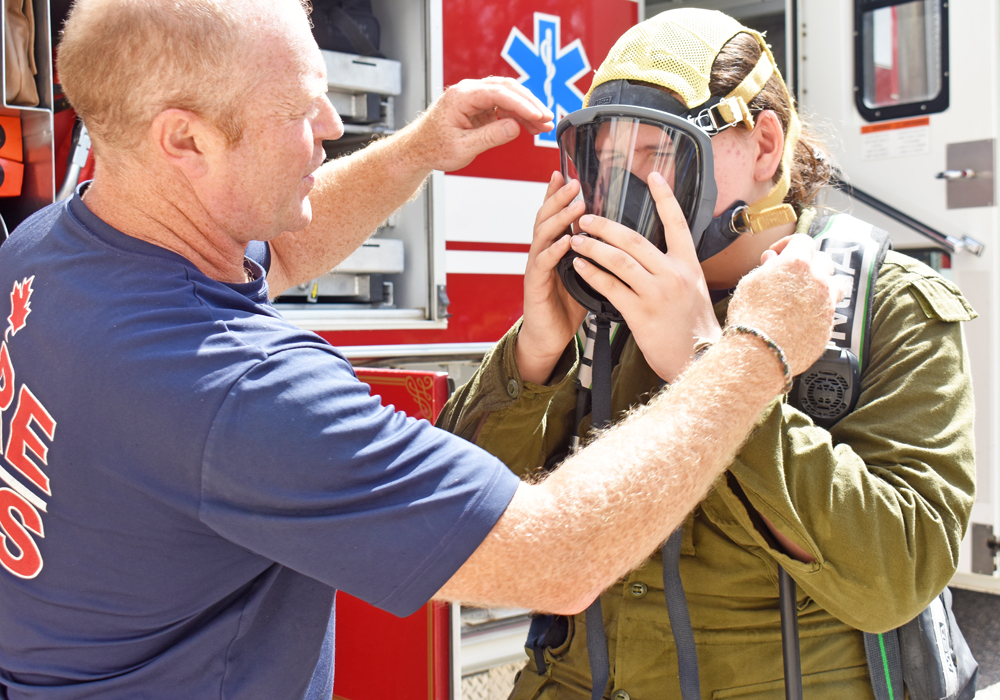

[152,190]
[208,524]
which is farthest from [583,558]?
[152,190]

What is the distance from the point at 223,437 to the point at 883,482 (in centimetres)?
108

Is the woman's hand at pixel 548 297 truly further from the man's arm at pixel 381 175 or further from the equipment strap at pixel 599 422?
the man's arm at pixel 381 175

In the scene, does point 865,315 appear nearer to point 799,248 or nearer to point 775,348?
point 799,248

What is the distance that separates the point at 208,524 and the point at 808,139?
1.64m

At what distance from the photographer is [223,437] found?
1197 millimetres

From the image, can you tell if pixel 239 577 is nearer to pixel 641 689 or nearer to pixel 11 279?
pixel 11 279

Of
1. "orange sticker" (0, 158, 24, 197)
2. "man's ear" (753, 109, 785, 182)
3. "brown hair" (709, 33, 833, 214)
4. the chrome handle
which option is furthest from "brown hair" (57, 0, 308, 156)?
the chrome handle

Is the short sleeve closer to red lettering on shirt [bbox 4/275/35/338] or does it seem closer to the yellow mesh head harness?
red lettering on shirt [bbox 4/275/35/338]

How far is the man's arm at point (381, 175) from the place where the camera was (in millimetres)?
2203

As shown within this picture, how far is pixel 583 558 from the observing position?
133 cm

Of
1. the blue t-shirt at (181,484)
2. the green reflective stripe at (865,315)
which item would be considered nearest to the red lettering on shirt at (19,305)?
the blue t-shirt at (181,484)

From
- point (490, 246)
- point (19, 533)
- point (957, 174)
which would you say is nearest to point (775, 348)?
point (19, 533)

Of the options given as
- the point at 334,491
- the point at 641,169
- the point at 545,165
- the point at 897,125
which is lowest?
the point at 334,491

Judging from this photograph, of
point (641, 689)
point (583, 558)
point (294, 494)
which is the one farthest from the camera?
point (641, 689)
